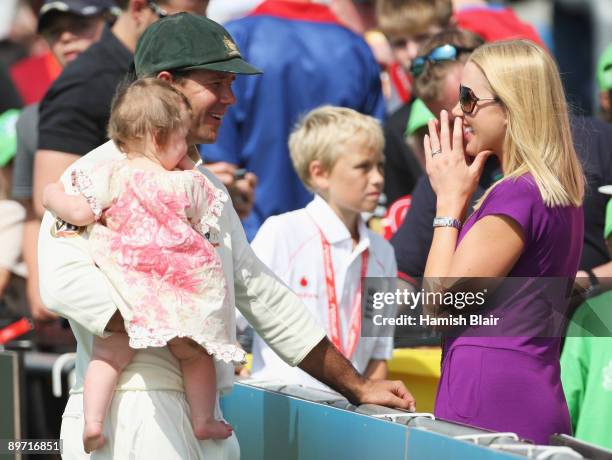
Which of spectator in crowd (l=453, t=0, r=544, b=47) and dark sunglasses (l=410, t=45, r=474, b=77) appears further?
spectator in crowd (l=453, t=0, r=544, b=47)

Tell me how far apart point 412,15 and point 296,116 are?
3.48 ft

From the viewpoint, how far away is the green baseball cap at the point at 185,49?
4.10 metres

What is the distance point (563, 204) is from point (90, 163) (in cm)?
141

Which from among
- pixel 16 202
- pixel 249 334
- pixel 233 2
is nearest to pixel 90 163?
pixel 249 334

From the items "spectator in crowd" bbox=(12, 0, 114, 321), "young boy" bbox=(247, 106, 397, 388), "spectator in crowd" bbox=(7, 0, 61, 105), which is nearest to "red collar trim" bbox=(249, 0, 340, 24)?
"spectator in crowd" bbox=(12, 0, 114, 321)

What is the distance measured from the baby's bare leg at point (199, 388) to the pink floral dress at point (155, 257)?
9 cm

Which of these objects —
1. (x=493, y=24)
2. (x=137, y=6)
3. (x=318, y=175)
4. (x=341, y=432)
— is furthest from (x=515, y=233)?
(x=493, y=24)

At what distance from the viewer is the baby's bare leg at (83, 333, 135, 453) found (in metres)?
3.60

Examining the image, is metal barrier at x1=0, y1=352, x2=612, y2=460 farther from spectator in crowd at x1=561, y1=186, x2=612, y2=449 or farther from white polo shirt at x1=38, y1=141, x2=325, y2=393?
spectator in crowd at x1=561, y1=186, x2=612, y2=449

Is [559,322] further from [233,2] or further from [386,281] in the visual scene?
[233,2]

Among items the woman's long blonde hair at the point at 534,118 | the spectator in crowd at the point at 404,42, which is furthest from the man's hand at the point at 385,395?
the spectator in crowd at the point at 404,42

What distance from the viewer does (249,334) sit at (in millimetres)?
5789

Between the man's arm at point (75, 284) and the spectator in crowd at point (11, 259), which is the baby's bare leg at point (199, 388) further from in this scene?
the spectator in crowd at point (11, 259)

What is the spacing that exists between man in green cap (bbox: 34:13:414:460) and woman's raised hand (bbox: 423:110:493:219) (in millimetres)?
580
